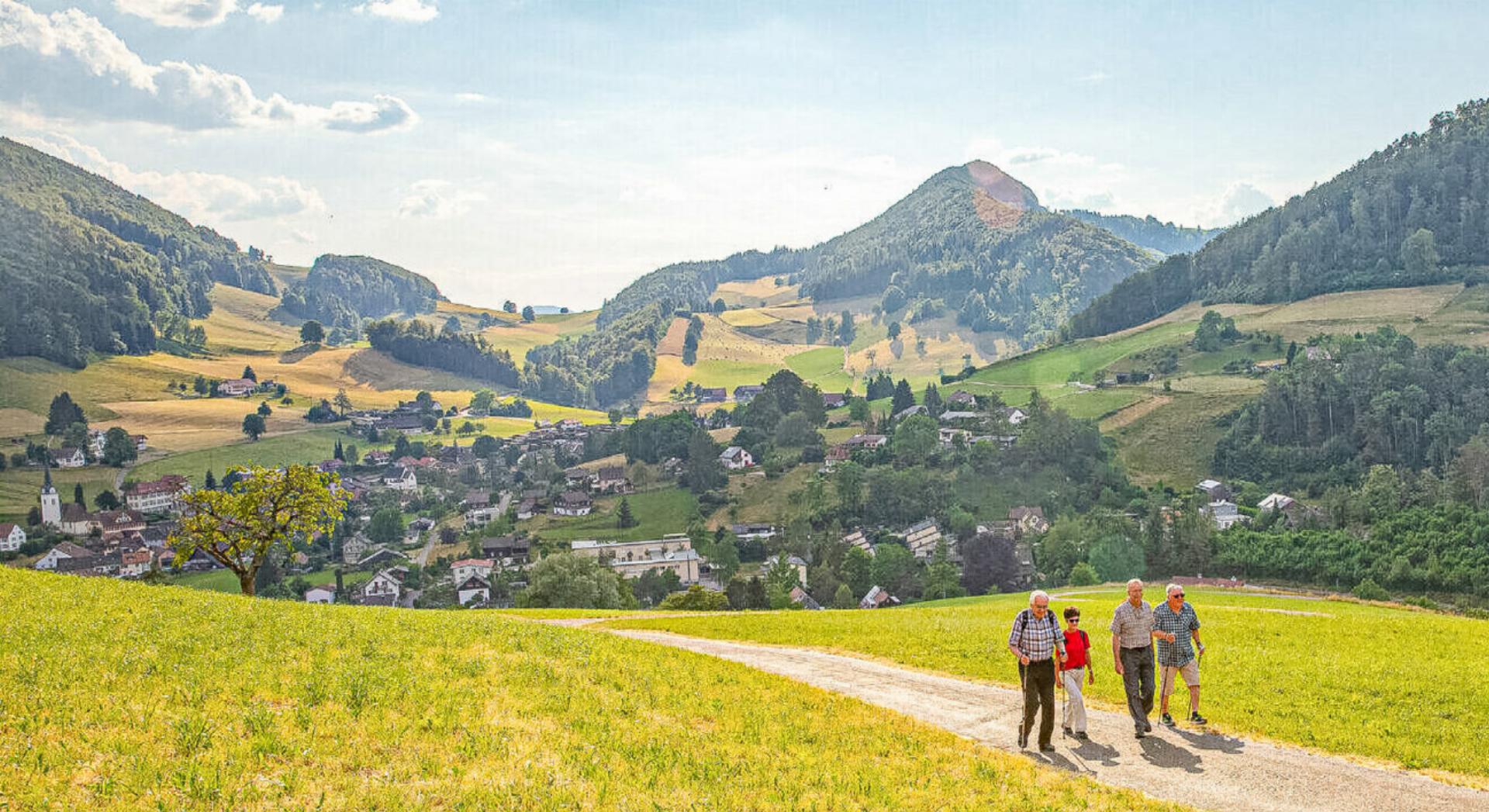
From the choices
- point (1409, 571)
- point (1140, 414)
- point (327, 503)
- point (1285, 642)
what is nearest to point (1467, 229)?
point (1140, 414)

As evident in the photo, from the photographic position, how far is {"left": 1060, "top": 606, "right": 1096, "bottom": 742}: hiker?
1784 centimetres

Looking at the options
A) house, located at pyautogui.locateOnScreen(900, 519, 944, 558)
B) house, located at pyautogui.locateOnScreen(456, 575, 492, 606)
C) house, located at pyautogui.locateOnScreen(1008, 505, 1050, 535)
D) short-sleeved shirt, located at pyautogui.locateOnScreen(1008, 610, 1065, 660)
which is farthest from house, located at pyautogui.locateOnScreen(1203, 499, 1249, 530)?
short-sleeved shirt, located at pyautogui.locateOnScreen(1008, 610, 1065, 660)

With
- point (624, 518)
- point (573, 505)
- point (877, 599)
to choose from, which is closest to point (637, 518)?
point (624, 518)

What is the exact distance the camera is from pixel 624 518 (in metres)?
143

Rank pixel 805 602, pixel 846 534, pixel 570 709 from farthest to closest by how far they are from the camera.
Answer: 1. pixel 846 534
2. pixel 805 602
3. pixel 570 709

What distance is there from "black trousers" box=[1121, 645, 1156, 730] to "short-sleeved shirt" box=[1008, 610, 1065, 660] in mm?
2234

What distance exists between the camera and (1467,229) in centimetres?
19712

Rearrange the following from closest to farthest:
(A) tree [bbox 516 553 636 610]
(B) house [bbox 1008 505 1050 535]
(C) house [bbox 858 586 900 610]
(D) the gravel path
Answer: (D) the gravel path, (A) tree [bbox 516 553 636 610], (C) house [bbox 858 586 900 610], (B) house [bbox 1008 505 1050 535]

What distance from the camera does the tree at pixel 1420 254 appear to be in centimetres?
18850

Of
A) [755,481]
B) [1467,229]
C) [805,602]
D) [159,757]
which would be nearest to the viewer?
[159,757]

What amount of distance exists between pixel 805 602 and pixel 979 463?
5158cm

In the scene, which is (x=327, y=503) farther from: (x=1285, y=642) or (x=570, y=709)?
(x=1285, y=642)

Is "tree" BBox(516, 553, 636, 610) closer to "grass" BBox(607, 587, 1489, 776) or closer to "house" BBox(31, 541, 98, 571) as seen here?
"grass" BBox(607, 587, 1489, 776)

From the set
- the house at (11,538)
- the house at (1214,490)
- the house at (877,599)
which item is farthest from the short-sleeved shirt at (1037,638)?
the house at (11,538)
